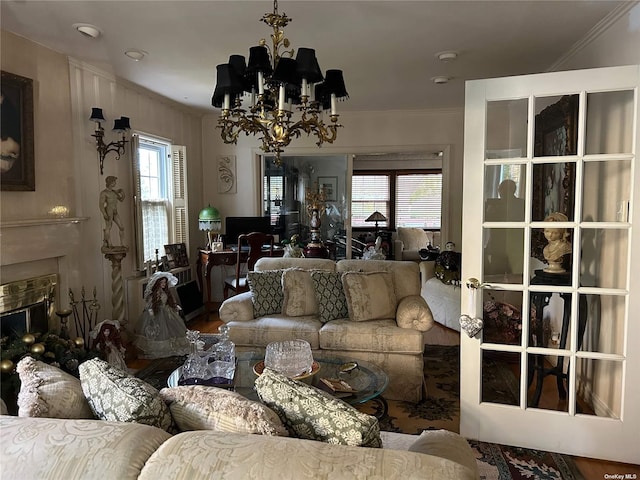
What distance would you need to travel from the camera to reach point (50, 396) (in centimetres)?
131

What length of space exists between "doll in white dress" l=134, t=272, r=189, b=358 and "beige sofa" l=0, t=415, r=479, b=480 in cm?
298

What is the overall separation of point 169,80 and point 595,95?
3.44 metres

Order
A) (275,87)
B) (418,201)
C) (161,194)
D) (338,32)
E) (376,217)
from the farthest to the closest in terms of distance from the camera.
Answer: (418,201)
(376,217)
(161,194)
(338,32)
(275,87)

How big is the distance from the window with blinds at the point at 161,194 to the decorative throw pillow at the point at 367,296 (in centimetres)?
232

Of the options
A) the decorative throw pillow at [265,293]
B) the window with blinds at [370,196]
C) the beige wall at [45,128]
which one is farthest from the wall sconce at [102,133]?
the window with blinds at [370,196]

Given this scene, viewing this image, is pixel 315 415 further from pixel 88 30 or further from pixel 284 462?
pixel 88 30

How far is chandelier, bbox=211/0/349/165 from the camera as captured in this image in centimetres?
229

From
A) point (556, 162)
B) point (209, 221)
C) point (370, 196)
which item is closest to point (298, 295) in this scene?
point (556, 162)

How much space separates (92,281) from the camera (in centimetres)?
381

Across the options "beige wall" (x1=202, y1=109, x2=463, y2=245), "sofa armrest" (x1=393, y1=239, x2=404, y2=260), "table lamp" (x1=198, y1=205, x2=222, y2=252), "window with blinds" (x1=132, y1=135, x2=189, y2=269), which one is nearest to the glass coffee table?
"window with blinds" (x1=132, y1=135, x2=189, y2=269)

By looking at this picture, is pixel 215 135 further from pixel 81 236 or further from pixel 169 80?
pixel 81 236

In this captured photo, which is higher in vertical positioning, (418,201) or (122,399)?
(418,201)

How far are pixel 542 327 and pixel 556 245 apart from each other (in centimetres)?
46

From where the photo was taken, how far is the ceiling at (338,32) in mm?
2533
